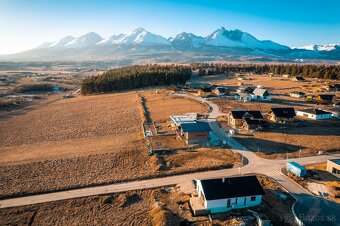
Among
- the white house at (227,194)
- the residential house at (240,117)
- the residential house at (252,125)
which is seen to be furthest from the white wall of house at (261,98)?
the white house at (227,194)

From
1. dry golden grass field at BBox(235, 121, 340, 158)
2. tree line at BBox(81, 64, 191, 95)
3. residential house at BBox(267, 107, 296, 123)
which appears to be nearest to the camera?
dry golden grass field at BBox(235, 121, 340, 158)

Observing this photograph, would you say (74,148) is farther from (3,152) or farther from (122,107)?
(122,107)

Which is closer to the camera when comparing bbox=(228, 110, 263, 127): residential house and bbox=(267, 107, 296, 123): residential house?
bbox=(228, 110, 263, 127): residential house

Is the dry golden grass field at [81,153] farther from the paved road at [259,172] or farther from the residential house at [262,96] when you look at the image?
the residential house at [262,96]

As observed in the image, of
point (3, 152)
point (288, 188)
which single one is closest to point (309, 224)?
point (288, 188)

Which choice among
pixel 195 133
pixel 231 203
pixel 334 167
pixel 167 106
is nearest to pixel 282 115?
pixel 195 133

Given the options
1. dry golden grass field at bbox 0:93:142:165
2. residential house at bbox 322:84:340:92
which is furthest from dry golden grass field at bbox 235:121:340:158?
residential house at bbox 322:84:340:92

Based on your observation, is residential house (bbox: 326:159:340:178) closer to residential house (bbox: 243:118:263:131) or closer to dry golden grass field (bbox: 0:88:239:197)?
dry golden grass field (bbox: 0:88:239:197)
